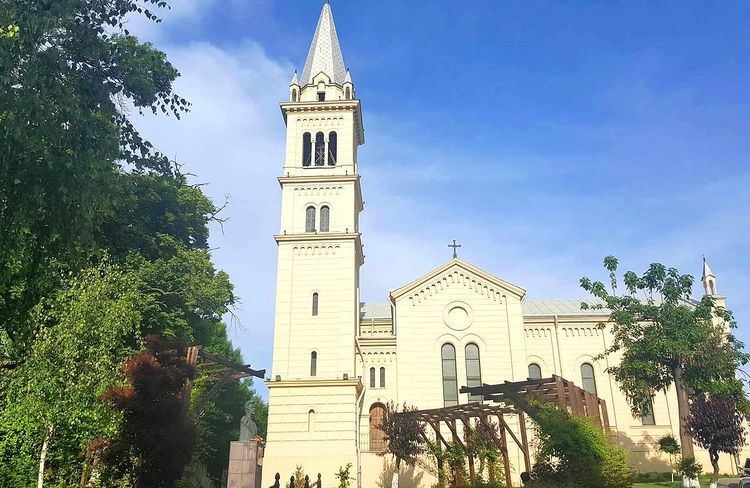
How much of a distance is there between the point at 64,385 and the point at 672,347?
2599cm

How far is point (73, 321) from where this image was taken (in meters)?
20.2

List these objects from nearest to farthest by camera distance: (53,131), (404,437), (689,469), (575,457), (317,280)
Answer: (53,131), (575,457), (689,469), (404,437), (317,280)

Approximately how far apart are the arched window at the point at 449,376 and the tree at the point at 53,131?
2531 cm

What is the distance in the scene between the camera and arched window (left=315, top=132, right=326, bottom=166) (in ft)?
125

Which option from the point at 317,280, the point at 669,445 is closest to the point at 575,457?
the point at 669,445

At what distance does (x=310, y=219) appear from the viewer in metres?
36.1

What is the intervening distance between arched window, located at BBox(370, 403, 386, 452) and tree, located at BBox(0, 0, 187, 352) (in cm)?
2415

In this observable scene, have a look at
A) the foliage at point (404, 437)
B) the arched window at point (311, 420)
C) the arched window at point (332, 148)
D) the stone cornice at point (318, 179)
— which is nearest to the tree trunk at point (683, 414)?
the foliage at point (404, 437)

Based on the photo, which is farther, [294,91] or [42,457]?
[294,91]

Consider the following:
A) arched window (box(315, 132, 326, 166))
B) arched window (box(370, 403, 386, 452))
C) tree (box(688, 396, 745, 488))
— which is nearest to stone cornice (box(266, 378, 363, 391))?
arched window (box(370, 403, 386, 452))

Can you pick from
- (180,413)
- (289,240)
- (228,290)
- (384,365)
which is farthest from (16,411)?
(384,365)

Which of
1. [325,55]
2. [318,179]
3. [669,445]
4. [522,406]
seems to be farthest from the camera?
[325,55]

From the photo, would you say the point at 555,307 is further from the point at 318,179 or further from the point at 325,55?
the point at 325,55

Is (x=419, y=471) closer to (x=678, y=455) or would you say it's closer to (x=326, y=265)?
(x=326, y=265)
